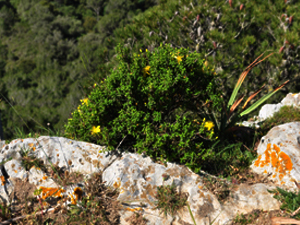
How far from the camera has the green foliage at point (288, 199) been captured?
2.07m

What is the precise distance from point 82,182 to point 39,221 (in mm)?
469

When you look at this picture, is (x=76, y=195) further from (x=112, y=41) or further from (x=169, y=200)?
(x=112, y=41)

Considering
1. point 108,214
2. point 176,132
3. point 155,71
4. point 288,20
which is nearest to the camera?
point 108,214

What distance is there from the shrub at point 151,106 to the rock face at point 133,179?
0.16 m

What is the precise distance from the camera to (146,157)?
2.53 m

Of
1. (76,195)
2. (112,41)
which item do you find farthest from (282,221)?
(112,41)

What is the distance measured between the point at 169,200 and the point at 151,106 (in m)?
0.91

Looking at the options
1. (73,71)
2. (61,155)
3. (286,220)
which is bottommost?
(73,71)

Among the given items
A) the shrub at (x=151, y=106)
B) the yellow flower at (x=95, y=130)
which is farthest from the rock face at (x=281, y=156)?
the yellow flower at (x=95, y=130)

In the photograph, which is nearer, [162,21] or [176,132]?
[176,132]

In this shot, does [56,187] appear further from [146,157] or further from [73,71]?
[73,71]

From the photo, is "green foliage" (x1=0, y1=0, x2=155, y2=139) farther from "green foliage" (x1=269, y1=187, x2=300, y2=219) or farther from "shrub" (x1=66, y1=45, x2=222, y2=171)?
"green foliage" (x1=269, y1=187, x2=300, y2=219)

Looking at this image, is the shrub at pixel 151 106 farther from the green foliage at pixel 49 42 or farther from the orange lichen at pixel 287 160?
the green foliage at pixel 49 42

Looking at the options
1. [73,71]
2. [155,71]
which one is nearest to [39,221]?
[155,71]
